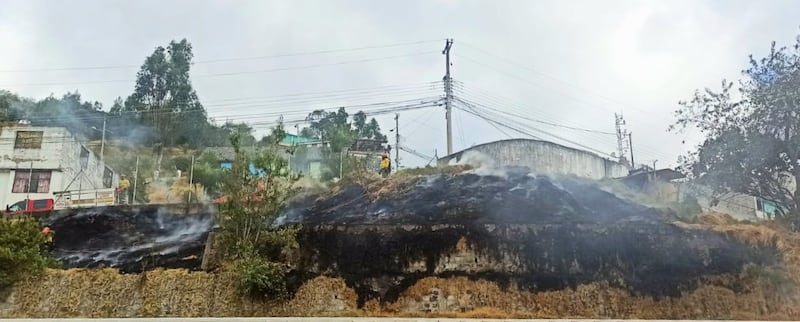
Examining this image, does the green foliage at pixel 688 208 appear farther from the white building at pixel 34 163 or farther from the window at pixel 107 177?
the window at pixel 107 177

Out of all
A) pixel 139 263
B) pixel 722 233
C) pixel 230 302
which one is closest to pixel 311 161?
pixel 139 263

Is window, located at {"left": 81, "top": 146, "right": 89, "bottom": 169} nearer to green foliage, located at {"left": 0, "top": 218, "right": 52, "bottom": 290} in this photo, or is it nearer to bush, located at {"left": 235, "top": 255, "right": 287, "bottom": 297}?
green foliage, located at {"left": 0, "top": 218, "right": 52, "bottom": 290}

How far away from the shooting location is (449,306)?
14969mm

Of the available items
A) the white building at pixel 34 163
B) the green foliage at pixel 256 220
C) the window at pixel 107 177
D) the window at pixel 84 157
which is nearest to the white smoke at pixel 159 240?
the green foliage at pixel 256 220

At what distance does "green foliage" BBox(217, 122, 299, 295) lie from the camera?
1505cm

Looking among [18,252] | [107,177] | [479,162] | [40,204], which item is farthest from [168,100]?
[18,252]

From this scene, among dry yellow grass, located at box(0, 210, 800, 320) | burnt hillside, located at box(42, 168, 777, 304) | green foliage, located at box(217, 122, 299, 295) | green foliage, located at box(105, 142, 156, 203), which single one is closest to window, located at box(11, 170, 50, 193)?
green foliage, located at box(105, 142, 156, 203)

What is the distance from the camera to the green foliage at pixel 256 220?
15047mm

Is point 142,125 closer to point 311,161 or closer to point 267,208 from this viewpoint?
point 311,161

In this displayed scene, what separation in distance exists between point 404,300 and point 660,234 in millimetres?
7474

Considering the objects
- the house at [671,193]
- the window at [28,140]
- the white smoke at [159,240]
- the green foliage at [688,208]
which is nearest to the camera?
the white smoke at [159,240]

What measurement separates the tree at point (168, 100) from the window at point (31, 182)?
1803 cm

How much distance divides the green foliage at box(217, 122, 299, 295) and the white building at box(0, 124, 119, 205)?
18758mm

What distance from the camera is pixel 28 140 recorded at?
31.2 meters
